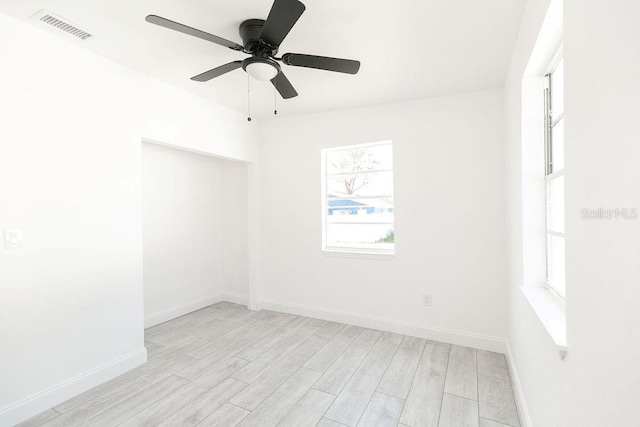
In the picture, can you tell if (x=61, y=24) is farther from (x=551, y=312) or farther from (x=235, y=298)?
(x=235, y=298)

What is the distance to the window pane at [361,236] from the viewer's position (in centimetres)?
372

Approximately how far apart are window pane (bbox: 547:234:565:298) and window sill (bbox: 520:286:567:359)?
0.25 feet

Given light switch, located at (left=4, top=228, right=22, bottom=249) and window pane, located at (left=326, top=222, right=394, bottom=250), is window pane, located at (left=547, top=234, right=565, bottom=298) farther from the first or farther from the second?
light switch, located at (left=4, top=228, right=22, bottom=249)

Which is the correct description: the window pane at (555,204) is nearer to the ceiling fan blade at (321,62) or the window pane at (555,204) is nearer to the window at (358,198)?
the ceiling fan blade at (321,62)

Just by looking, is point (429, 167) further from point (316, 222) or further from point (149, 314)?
point (149, 314)

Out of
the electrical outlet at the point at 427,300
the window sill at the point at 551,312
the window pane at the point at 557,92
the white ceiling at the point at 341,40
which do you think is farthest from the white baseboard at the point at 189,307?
the window pane at the point at 557,92

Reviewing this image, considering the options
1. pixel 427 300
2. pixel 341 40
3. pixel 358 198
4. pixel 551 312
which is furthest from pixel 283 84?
pixel 427 300

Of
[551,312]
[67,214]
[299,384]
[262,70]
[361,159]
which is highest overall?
[262,70]

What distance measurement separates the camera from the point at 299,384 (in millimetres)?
2473

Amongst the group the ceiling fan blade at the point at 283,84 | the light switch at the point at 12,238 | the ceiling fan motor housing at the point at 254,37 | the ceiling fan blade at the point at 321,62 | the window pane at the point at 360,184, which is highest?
the ceiling fan motor housing at the point at 254,37

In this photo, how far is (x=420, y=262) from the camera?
3400mm

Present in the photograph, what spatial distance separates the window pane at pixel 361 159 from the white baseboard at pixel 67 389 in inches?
115

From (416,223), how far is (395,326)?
1.21 meters

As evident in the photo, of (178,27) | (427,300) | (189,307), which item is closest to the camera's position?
(178,27)
